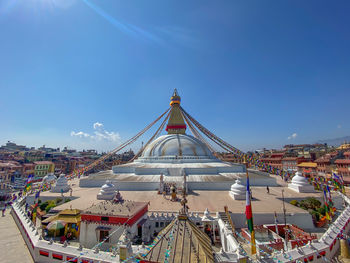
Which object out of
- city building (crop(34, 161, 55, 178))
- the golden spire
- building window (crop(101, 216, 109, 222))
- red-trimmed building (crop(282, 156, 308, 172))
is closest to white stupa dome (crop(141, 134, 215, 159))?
the golden spire

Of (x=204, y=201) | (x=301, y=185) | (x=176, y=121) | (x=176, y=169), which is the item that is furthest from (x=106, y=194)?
(x=176, y=121)

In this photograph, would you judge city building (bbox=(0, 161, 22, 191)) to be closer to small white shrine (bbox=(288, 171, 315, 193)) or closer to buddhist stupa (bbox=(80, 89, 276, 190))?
buddhist stupa (bbox=(80, 89, 276, 190))

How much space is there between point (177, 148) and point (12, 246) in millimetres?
17208

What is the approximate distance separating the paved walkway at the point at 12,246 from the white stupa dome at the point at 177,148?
1478cm

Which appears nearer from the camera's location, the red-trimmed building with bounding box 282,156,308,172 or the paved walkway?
the paved walkway

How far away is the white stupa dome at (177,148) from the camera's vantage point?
74.0 feet

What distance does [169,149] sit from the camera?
Answer: 903 inches

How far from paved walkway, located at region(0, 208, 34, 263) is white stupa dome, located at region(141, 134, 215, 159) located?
14785 mm

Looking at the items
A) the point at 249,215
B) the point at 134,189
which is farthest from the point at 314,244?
the point at 134,189

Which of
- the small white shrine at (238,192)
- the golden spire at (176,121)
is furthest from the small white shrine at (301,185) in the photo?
the golden spire at (176,121)

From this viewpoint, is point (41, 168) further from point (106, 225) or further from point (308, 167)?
point (308, 167)

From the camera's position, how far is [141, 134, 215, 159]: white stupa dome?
22562 mm

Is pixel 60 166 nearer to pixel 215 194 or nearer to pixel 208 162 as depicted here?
pixel 208 162

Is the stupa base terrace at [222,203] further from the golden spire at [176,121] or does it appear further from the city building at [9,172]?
the city building at [9,172]
